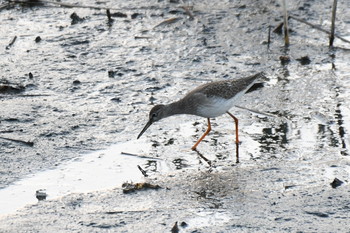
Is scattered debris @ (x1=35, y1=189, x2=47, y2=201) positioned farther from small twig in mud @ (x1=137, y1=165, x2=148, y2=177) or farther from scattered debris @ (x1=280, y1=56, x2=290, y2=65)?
scattered debris @ (x1=280, y1=56, x2=290, y2=65)

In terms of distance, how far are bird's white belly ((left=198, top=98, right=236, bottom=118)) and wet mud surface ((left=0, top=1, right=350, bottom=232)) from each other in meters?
0.33

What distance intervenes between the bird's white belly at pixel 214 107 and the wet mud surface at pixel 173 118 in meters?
0.33

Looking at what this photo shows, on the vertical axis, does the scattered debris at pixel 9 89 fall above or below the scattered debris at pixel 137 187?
above

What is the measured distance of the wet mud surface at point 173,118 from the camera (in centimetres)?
621

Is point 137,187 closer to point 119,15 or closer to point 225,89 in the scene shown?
point 225,89

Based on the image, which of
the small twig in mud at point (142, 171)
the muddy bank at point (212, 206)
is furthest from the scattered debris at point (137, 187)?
the small twig in mud at point (142, 171)

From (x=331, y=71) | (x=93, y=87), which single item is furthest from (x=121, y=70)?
(x=331, y=71)

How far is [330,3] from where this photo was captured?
11.4 m

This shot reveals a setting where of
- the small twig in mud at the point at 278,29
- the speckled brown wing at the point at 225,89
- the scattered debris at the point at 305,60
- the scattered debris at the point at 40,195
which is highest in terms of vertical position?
the speckled brown wing at the point at 225,89

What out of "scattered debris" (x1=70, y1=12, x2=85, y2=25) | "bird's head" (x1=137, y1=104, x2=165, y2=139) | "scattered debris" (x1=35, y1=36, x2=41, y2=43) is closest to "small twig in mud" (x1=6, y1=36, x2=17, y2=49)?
"scattered debris" (x1=35, y1=36, x2=41, y2=43)

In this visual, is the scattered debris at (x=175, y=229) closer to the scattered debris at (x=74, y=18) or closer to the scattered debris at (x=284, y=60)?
the scattered debris at (x=284, y=60)

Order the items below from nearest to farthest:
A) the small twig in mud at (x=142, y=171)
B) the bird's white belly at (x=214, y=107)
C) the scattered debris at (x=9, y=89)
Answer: the small twig in mud at (x=142, y=171), the bird's white belly at (x=214, y=107), the scattered debris at (x=9, y=89)

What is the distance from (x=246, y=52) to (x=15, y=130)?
354cm

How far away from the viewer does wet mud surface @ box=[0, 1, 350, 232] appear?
20.4 feet
